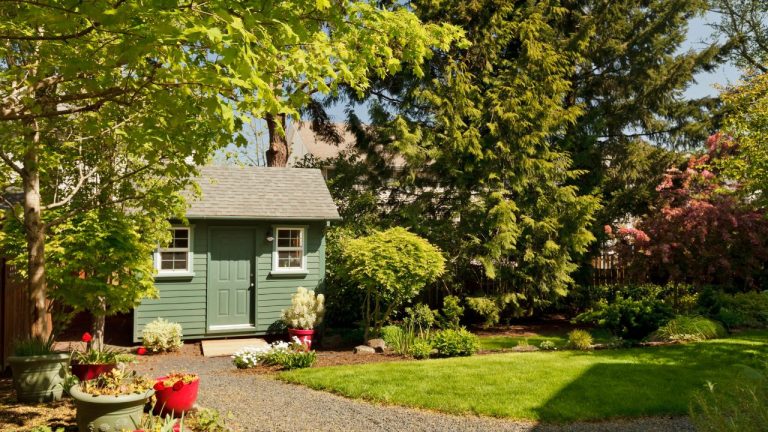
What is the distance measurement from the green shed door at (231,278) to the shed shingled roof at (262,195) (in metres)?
0.58

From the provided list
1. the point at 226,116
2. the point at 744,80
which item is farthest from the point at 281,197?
the point at 744,80

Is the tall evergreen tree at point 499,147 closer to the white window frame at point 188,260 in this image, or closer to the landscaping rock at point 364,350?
the landscaping rock at point 364,350

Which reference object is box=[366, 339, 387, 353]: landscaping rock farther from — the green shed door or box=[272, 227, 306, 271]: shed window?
the green shed door

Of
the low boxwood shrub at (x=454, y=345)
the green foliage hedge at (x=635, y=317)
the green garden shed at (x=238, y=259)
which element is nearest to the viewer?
the low boxwood shrub at (x=454, y=345)

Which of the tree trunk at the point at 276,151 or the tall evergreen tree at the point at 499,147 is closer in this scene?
the tall evergreen tree at the point at 499,147

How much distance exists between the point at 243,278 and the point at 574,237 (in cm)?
876

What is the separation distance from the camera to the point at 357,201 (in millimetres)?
15227

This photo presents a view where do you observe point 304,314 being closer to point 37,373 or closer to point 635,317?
point 37,373

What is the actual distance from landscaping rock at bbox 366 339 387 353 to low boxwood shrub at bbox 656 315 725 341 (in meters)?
5.86

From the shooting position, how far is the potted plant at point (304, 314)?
11.4 m

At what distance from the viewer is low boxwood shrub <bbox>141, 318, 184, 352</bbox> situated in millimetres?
10883

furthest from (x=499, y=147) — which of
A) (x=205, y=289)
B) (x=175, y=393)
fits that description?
(x=175, y=393)

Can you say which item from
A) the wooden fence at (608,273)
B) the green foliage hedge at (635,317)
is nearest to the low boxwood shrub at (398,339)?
the green foliage hedge at (635,317)

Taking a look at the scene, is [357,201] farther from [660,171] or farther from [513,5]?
[660,171]
